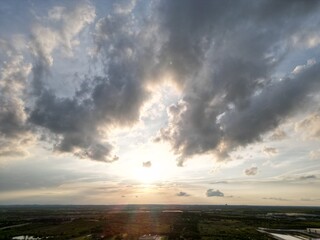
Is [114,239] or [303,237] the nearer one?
[114,239]

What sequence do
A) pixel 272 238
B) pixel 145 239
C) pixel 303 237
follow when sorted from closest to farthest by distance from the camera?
1. pixel 145 239
2. pixel 272 238
3. pixel 303 237

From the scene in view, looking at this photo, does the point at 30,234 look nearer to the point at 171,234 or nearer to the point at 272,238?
the point at 171,234

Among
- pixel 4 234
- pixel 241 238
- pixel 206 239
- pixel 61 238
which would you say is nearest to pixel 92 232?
pixel 61 238

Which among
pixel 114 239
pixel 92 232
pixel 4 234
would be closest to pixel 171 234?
pixel 114 239

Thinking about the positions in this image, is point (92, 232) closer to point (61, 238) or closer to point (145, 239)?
point (61, 238)

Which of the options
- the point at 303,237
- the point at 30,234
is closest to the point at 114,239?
the point at 30,234

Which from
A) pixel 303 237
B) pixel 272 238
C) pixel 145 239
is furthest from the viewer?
pixel 303 237

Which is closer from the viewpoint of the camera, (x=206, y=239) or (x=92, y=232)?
(x=206, y=239)

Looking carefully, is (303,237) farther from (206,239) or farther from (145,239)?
(145,239)
